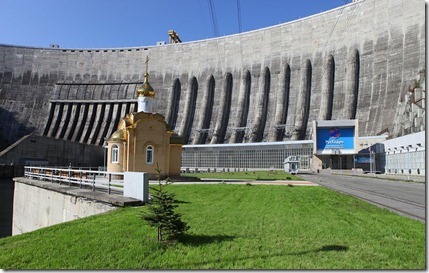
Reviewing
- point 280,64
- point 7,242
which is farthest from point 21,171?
point 280,64

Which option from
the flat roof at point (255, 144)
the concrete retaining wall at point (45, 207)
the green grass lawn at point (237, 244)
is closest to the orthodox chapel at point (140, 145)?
the concrete retaining wall at point (45, 207)

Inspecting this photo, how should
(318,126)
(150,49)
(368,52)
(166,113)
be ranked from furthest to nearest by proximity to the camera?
1. (150,49)
2. (166,113)
3. (368,52)
4. (318,126)

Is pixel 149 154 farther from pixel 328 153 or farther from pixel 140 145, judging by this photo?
pixel 328 153

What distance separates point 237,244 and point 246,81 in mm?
72946

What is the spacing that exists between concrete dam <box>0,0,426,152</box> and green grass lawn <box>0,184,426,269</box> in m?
39.4

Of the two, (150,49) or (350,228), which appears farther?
(150,49)

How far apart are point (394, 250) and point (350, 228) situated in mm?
2101

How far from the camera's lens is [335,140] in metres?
59.3

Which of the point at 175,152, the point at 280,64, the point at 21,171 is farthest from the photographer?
the point at 280,64

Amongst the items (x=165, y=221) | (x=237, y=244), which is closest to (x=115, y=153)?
(x=165, y=221)

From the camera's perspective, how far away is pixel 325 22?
71.8m

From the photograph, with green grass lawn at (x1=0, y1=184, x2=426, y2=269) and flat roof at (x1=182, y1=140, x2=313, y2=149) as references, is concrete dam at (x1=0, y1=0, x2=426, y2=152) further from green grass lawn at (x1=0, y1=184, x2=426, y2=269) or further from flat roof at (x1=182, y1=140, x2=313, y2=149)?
green grass lawn at (x1=0, y1=184, x2=426, y2=269)

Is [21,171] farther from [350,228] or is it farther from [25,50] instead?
[25,50]

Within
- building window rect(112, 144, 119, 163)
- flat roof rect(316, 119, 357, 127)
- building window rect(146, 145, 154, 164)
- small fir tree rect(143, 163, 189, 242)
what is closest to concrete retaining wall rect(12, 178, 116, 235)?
small fir tree rect(143, 163, 189, 242)
